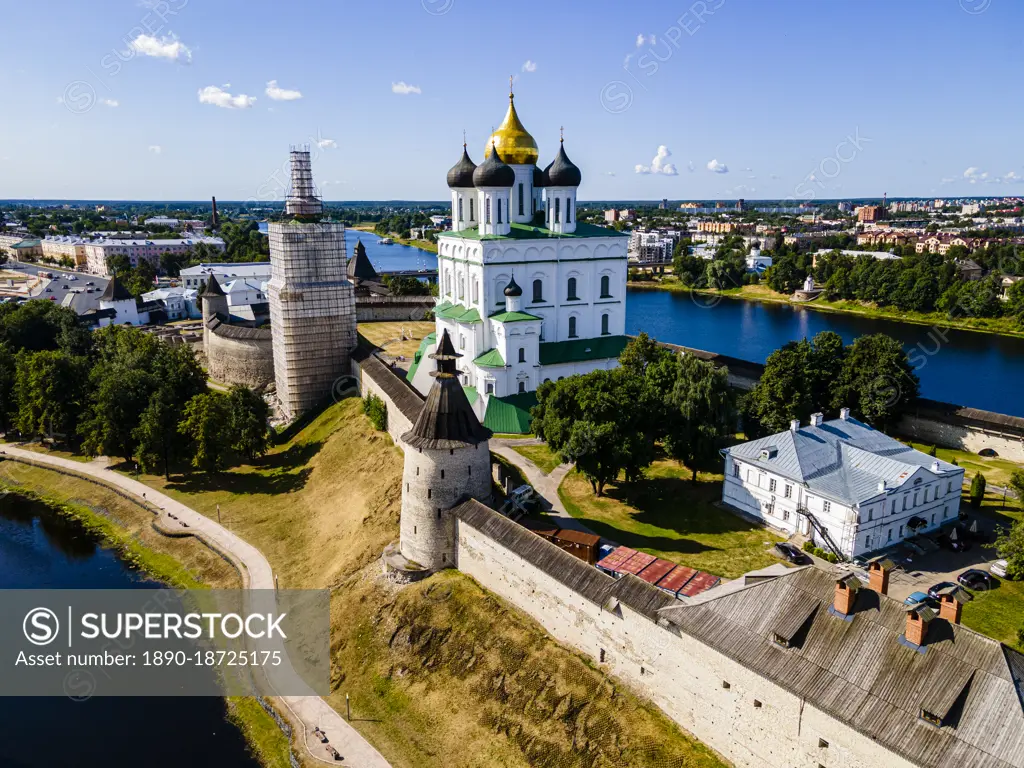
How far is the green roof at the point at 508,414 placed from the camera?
37.7 meters

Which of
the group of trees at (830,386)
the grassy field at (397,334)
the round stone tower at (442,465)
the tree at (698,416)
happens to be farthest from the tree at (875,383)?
the grassy field at (397,334)

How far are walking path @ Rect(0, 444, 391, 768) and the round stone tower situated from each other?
19.4 ft

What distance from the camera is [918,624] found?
15.4 metres

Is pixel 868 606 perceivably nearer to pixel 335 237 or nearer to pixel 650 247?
pixel 335 237

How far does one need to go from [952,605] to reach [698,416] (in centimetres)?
1630

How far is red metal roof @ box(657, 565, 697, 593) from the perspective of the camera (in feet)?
72.0

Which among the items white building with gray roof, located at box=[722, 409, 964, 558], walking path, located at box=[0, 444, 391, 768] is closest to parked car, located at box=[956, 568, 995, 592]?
white building with gray roof, located at box=[722, 409, 964, 558]

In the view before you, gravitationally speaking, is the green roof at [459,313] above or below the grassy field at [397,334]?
above

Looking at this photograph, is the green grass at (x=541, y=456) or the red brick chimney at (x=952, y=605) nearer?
the red brick chimney at (x=952, y=605)

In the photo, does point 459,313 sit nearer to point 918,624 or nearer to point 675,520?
point 675,520

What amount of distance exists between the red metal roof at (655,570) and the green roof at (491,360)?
55.6 feet

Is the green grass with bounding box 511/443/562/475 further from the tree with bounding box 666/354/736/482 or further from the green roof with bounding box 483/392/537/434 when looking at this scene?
the tree with bounding box 666/354/736/482

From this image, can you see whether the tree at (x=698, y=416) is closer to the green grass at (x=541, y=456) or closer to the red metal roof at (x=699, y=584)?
the green grass at (x=541, y=456)

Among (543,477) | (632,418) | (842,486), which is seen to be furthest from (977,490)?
(543,477)
